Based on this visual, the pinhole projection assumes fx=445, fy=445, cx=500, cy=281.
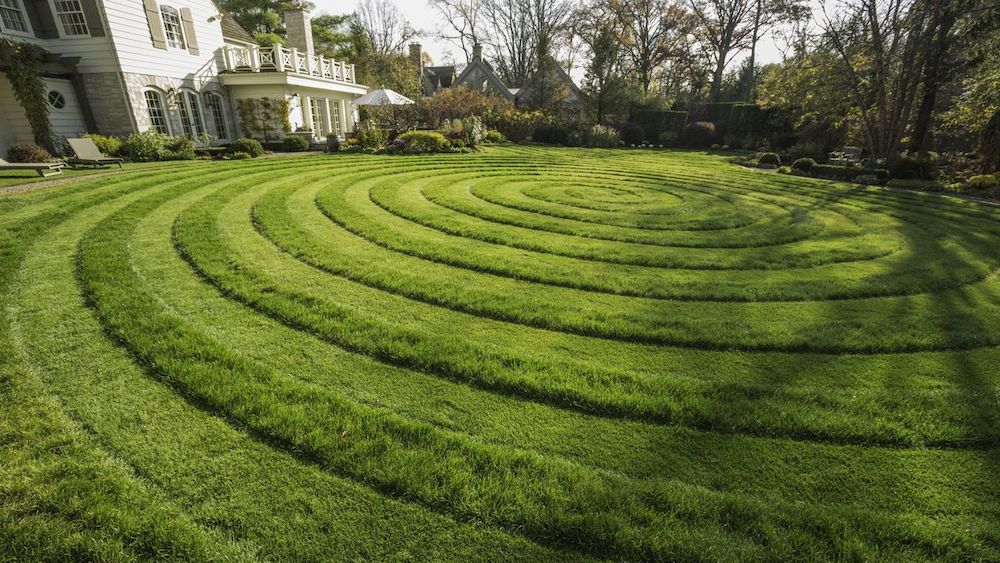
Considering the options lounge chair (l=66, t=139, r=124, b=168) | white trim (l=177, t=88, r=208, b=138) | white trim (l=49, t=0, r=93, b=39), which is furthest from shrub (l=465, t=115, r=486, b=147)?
white trim (l=49, t=0, r=93, b=39)

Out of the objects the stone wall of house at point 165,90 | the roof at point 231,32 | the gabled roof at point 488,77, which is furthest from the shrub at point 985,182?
the gabled roof at point 488,77

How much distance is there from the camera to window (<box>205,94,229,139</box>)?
19.5 m

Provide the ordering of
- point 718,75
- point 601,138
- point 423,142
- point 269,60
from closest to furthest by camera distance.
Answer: point 423,142 → point 269,60 → point 601,138 → point 718,75

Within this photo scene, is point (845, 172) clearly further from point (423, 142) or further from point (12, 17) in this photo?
point (12, 17)

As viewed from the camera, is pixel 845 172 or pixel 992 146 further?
pixel 845 172

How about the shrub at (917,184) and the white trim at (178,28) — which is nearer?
the shrub at (917,184)

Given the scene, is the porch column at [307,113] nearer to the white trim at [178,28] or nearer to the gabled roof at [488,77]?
the white trim at [178,28]

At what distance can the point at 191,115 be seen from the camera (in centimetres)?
1848

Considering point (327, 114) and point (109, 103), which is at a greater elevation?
point (109, 103)

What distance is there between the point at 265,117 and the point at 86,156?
9526 millimetres

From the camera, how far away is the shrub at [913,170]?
14.8 metres

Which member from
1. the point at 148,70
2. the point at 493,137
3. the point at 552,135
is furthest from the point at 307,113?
the point at 552,135

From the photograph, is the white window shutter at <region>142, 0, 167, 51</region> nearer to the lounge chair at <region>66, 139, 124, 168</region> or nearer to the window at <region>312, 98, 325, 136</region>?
the lounge chair at <region>66, 139, 124, 168</region>

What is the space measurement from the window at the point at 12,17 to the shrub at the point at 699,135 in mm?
33066
